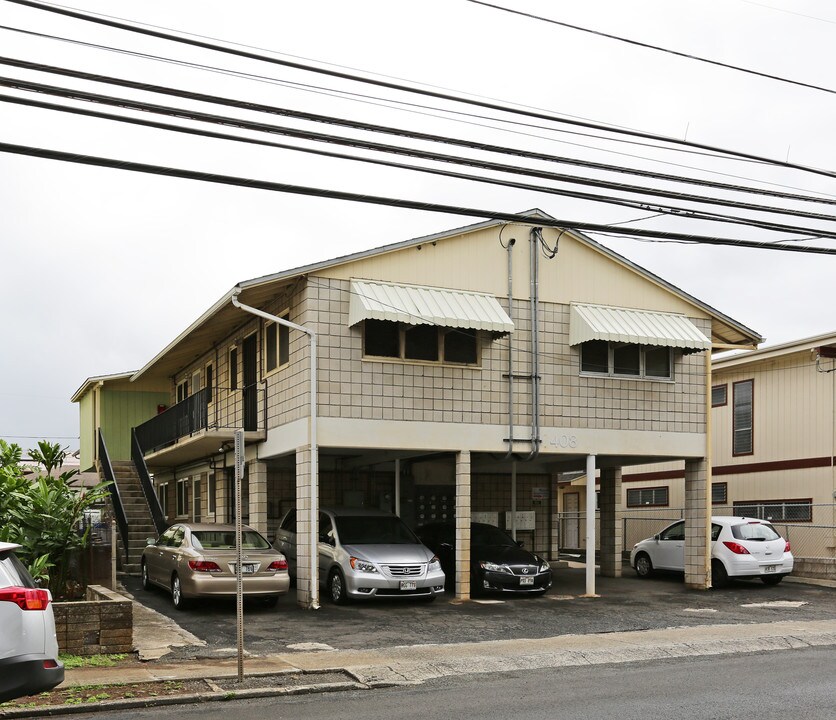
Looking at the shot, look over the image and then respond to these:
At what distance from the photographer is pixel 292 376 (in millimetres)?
19969

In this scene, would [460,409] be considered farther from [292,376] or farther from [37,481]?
[37,481]

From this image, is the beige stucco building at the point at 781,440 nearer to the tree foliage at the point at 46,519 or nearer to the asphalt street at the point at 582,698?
the asphalt street at the point at 582,698

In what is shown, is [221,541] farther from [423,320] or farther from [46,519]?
[423,320]

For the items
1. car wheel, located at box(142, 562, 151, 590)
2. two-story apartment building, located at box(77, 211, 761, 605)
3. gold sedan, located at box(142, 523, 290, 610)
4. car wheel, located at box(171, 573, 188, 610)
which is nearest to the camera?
gold sedan, located at box(142, 523, 290, 610)

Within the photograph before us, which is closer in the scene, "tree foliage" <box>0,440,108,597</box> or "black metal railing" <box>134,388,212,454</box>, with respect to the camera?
"tree foliage" <box>0,440,108,597</box>

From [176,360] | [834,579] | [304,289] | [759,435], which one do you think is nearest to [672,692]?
[304,289]

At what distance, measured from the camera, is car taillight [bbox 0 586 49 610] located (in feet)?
25.6

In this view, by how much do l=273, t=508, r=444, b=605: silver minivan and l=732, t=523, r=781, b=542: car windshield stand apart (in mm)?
6599

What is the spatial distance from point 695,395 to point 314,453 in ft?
28.5

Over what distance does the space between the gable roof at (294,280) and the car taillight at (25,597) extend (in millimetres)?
10399

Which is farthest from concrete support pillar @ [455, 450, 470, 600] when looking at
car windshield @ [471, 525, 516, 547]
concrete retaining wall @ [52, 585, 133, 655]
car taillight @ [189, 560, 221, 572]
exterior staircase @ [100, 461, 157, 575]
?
exterior staircase @ [100, 461, 157, 575]

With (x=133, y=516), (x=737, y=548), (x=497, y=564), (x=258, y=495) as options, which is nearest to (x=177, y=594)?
(x=258, y=495)

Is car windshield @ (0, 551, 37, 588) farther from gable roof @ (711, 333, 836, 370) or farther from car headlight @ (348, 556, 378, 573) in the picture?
gable roof @ (711, 333, 836, 370)

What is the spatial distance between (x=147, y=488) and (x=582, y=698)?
703 inches
